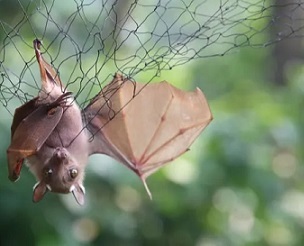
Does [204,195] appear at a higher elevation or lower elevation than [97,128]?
lower

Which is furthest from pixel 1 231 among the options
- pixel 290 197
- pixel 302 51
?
pixel 302 51

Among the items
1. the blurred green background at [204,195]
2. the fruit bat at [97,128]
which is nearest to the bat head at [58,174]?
the fruit bat at [97,128]

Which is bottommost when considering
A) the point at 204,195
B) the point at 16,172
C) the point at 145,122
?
the point at 204,195

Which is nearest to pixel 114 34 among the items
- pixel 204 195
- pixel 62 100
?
pixel 62 100

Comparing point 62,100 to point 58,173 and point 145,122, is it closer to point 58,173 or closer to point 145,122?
point 58,173

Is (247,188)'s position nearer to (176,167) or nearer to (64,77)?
(176,167)

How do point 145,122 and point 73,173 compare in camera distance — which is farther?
point 145,122

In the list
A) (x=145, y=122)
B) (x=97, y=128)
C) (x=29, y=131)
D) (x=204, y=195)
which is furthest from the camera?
(x=204, y=195)
